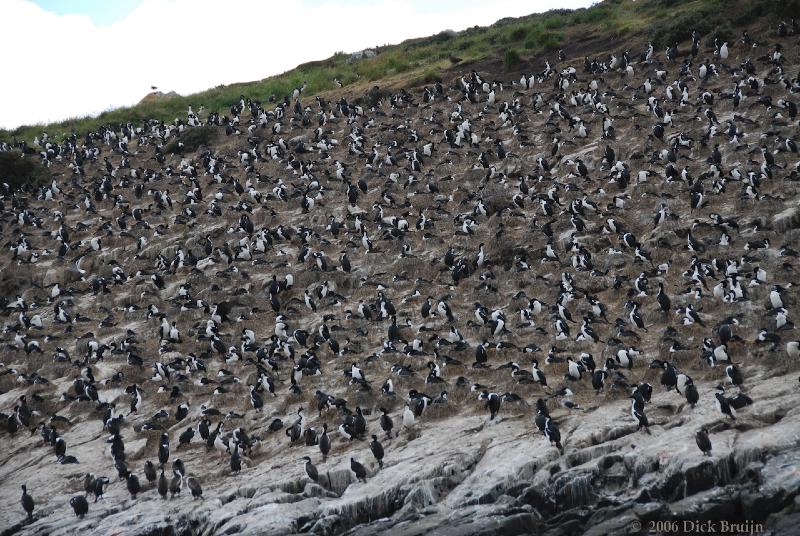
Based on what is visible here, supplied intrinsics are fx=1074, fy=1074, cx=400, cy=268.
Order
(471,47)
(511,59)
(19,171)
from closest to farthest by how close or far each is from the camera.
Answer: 1. (19,171)
2. (511,59)
3. (471,47)

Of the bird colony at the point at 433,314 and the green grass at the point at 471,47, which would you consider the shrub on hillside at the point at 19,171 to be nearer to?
the bird colony at the point at 433,314

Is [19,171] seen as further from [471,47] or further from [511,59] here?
[471,47]

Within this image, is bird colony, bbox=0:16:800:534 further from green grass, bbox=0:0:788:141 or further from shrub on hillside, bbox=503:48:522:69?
shrub on hillside, bbox=503:48:522:69

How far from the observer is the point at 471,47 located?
7562cm

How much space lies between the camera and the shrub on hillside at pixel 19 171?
2473 inches

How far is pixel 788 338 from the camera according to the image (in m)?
27.5

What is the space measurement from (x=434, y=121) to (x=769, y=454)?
1450 inches

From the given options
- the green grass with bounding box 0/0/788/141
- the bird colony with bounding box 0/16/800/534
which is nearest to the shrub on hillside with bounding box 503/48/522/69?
the green grass with bounding box 0/0/788/141

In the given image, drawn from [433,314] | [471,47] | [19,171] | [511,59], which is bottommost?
[433,314]

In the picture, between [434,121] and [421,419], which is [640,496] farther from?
[434,121]

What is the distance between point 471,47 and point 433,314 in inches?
1709

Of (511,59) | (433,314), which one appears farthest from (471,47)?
(433,314)

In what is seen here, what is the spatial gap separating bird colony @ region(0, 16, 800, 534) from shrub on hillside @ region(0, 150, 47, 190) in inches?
115

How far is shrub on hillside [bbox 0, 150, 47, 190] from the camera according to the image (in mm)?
62812
